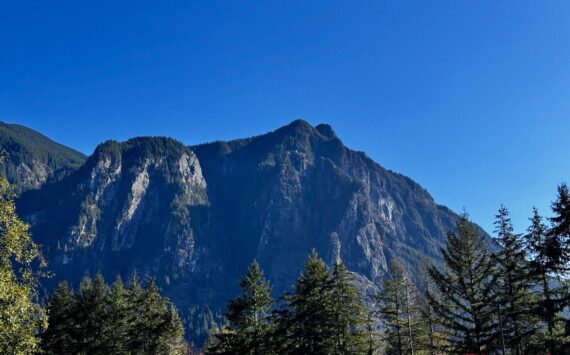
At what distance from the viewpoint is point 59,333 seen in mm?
50812

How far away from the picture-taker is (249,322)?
42781mm

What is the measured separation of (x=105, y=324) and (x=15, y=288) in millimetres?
40721

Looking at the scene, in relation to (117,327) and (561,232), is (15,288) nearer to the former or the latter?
(561,232)

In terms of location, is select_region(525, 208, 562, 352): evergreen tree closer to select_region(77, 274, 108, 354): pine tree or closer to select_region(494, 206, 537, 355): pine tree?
select_region(494, 206, 537, 355): pine tree

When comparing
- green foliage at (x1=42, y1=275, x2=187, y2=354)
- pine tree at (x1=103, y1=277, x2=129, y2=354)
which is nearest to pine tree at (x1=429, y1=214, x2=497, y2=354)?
green foliage at (x1=42, y1=275, x2=187, y2=354)

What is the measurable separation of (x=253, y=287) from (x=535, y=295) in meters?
23.4

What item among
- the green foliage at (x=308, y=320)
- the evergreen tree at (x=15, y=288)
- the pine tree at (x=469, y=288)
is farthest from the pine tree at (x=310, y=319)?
the evergreen tree at (x=15, y=288)

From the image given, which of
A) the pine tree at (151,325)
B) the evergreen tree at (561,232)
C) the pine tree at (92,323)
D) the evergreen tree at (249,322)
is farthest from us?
the pine tree at (151,325)

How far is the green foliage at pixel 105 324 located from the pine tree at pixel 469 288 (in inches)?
1312

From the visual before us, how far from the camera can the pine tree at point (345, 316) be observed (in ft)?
135

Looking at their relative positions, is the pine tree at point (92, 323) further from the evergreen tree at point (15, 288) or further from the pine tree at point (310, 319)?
the evergreen tree at point (15, 288)

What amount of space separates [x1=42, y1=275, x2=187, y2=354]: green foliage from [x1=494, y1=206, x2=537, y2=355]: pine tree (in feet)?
121

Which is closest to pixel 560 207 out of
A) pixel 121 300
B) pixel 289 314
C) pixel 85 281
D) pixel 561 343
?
pixel 561 343

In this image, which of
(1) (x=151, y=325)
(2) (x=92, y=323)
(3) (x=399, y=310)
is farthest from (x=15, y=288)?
(1) (x=151, y=325)
